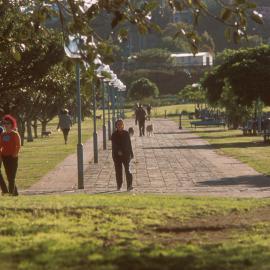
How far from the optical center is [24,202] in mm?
12750

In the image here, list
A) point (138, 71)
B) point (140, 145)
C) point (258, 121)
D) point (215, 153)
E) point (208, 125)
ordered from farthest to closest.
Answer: point (138, 71) < point (208, 125) < point (258, 121) < point (140, 145) < point (215, 153)

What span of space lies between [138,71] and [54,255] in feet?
479

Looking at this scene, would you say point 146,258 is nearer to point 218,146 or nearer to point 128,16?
point 128,16

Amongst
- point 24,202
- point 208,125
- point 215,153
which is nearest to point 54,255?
point 24,202

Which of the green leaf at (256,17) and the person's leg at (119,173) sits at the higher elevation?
the green leaf at (256,17)

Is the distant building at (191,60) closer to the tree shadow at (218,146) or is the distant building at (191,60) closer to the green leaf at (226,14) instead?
the tree shadow at (218,146)

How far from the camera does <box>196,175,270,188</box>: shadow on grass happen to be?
66.1ft

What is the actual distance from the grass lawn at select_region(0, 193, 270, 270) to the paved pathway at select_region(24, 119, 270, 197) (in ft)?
19.1

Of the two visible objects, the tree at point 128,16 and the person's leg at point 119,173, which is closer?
the tree at point 128,16

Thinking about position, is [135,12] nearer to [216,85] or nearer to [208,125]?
[216,85]

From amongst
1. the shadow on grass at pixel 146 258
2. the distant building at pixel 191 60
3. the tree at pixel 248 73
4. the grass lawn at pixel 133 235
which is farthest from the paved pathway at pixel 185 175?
the distant building at pixel 191 60

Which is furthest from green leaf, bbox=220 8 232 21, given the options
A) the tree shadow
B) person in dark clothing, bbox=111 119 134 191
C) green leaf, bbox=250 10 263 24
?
the tree shadow

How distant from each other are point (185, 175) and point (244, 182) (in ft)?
9.99

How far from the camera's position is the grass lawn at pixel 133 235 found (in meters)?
8.07
